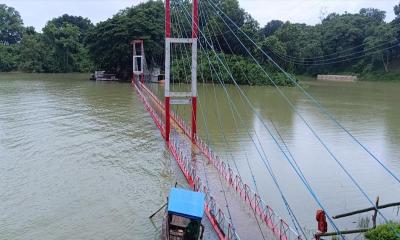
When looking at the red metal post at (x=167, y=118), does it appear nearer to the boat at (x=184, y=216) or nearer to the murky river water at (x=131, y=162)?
the murky river water at (x=131, y=162)

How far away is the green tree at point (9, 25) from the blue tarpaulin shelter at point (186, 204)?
84.4 meters

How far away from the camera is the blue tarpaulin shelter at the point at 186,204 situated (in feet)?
34.4

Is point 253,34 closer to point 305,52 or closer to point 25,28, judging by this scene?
point 305,52

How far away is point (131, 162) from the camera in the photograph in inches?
762

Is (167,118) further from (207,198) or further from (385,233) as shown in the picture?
(385,233)

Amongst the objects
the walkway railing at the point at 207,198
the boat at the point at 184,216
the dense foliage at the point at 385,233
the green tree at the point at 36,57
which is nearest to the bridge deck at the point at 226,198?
the walkway railing at the point at 207,198

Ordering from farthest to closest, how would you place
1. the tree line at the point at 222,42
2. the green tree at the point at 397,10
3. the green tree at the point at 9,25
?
the green tree at the point at 9,25
the green tree at the point at 397,10
the tree line at the point at 222,42

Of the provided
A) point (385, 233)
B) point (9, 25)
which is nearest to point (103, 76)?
point (9, 25)

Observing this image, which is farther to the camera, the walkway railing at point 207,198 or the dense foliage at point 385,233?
the walkway railing at point 207,198

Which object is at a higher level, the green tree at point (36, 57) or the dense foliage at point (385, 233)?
the green tree at point (36, 57)

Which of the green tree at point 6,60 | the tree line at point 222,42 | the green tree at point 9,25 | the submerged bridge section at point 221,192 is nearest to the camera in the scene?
the submerged bridge section at point 221,192

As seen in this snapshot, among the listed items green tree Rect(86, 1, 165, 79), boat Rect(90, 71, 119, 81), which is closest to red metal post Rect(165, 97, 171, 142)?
green tree Rect(86, 1, 165, 79)

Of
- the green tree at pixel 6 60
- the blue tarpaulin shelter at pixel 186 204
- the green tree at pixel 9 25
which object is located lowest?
the blue tarpaulin shelter at pixel 186 204

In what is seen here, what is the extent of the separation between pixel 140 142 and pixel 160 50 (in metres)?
34.3
